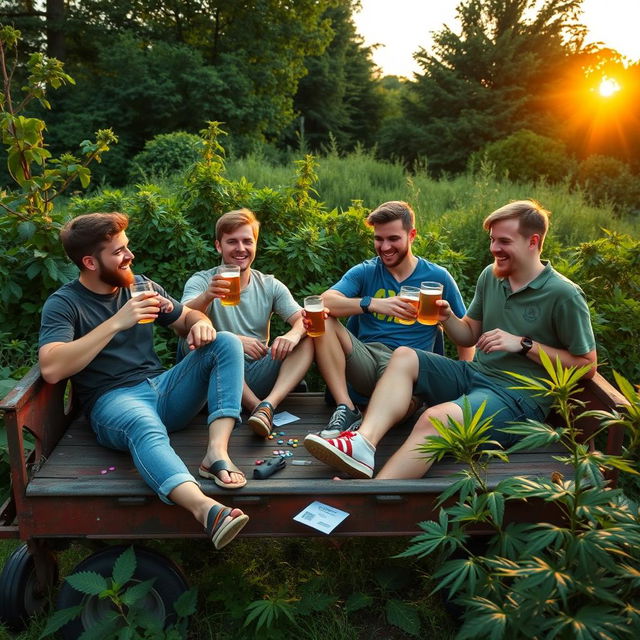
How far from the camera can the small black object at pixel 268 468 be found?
262cm

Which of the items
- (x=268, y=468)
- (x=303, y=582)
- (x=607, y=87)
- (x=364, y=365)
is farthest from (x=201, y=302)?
(x=607, y=87)

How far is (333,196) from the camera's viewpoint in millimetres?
7883

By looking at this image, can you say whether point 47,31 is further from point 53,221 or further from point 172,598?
point 172,598

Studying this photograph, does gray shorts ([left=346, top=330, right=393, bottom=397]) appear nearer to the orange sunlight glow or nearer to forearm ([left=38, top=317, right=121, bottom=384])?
forearm ([left=38, top=317, right=121, bottom=384])

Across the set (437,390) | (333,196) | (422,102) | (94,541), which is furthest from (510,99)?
(94,541)

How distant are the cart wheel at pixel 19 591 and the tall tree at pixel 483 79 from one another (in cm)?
1647

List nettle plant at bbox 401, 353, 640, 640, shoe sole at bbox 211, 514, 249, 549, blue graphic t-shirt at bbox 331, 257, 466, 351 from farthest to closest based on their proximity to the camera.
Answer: blue graphic t-shirt at bbox 331, 257, 466, 351, shoe sole at bbox 211, 514, 249, 549, nettle plant at bbox 401, 353, 640, 640

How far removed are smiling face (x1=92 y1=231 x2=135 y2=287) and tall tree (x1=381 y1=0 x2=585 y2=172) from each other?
1569cm

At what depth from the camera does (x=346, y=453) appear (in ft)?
8.55

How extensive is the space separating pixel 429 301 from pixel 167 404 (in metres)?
1.39

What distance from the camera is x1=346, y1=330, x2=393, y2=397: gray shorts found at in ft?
11.0

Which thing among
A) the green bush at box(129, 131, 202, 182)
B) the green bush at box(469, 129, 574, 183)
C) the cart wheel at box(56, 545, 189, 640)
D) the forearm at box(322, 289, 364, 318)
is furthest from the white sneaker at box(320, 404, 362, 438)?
the green bush at box(469, 129, 574, 183)

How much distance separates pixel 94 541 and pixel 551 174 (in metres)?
11.4

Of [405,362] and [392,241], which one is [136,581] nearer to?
[405,362]
